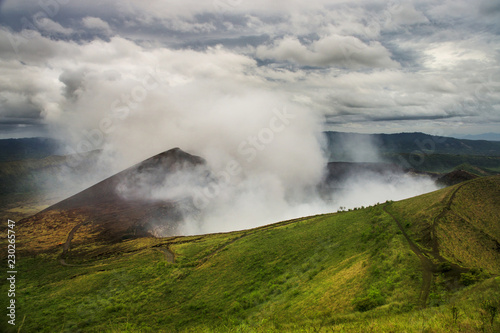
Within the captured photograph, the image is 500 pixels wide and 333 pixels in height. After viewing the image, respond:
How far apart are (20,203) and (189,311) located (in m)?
194

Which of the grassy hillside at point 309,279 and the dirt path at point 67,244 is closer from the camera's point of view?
the grassy hillside at point 309,279

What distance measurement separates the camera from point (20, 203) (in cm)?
16400

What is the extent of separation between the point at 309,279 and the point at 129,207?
87782 millimetres

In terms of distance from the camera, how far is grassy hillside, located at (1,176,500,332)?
18328 millimetres

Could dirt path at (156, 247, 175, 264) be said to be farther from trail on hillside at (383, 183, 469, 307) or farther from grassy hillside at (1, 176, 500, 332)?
trail on hillside at (383, 183, 469, 307)

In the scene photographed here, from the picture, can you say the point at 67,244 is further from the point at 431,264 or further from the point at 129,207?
the point at 431,264

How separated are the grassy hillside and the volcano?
909 inches

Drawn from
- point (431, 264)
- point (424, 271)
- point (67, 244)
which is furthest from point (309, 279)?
point (67, 244)

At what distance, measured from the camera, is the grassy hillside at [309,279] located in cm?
1833

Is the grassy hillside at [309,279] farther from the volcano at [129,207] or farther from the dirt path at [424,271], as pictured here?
the volcano at [129,207]

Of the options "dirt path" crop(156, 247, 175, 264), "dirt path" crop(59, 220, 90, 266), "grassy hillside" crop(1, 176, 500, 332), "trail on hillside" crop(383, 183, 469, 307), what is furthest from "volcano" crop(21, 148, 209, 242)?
Answer: "trail on hillside" crop(383, 183, 469, 307)

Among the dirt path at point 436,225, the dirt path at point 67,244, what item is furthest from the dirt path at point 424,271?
the dirt path at point 67,244

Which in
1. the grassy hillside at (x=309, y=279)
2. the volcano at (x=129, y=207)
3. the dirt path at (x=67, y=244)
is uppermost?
the volcano at (x=129, y=207)

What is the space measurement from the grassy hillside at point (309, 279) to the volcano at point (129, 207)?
23098 mm
